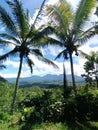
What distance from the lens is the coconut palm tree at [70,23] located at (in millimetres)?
20438

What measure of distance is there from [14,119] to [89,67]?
32219mm

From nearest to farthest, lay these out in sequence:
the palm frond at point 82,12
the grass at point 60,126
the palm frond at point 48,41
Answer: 1. the grass at point 60,126
2. the palm frond at point 82,12
3. the palm frond at point 48,41

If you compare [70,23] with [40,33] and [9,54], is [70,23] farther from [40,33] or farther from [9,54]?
A: [9,54]

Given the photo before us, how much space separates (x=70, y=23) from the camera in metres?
21.1

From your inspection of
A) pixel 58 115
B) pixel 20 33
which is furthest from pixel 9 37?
pixel 58 115

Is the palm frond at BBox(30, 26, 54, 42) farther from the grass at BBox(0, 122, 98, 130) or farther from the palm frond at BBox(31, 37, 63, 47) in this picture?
the grass at BBox(0, 122, 98, 130)

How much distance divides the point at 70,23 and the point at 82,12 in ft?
4.18

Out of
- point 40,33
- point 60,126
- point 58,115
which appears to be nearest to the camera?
point 60,126

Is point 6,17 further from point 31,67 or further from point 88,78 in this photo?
point 88,78

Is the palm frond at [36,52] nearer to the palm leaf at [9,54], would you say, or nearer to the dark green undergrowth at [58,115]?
the palm leaf at [9,54]

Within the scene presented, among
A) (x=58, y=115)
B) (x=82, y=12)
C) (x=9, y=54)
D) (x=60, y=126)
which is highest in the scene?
(x=82, y=12)

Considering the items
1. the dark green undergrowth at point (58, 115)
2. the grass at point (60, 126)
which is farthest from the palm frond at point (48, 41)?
the grass at point (60, 126)

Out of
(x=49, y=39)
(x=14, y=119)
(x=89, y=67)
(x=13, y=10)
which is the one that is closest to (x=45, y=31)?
(x=49, y=39)

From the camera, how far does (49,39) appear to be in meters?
21.8
